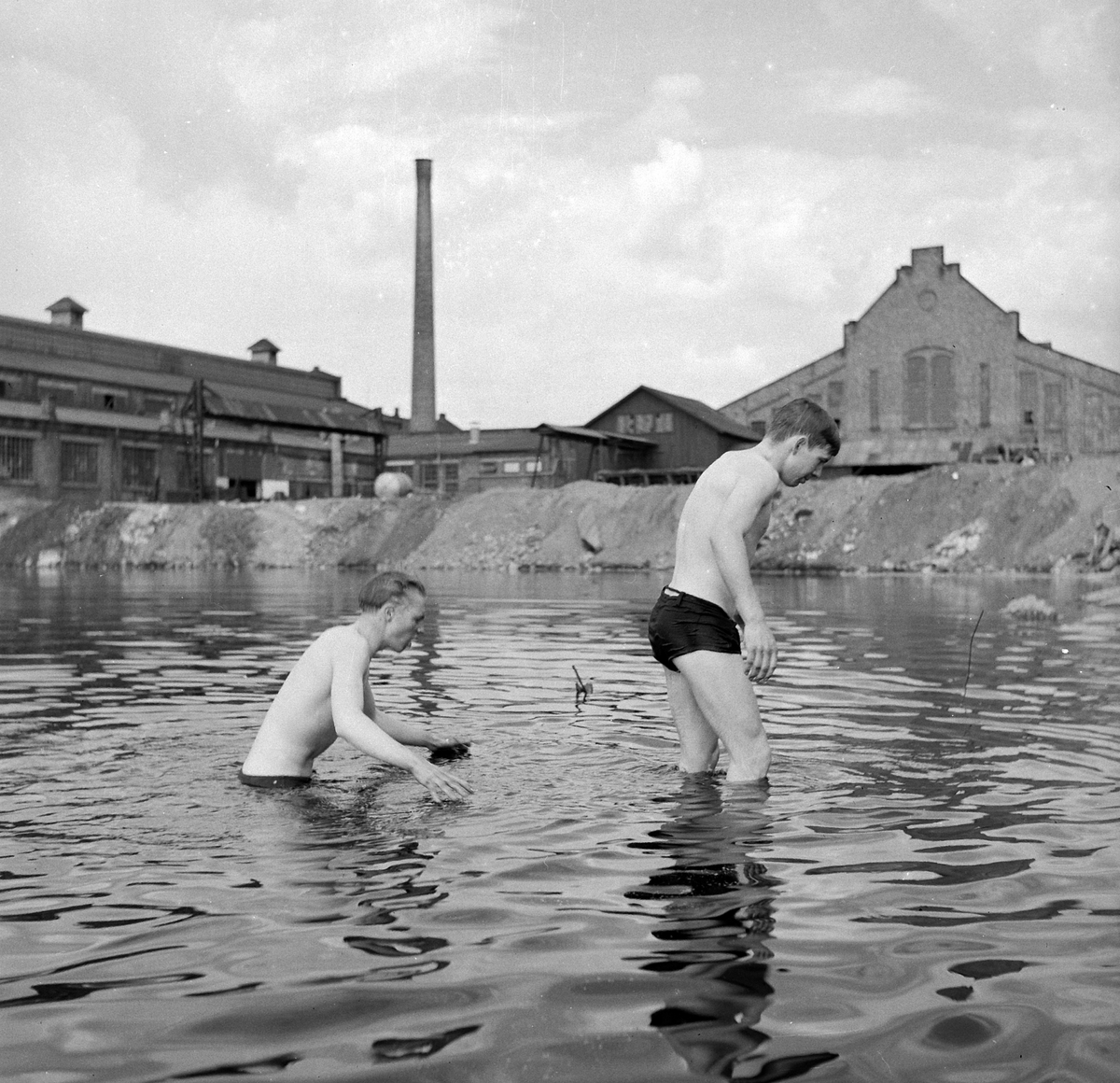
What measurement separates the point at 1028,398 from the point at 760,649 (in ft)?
191

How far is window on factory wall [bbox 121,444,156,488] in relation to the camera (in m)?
60.3

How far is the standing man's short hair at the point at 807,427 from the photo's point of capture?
6355 mm

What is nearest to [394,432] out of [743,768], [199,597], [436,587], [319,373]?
[319,373]

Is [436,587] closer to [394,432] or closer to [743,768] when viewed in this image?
[743,768]

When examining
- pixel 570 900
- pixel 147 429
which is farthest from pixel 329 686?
pixel 147 429

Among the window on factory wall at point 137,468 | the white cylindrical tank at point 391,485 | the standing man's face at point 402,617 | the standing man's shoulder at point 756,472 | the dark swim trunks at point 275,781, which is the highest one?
the window on factory wall at point 137,468

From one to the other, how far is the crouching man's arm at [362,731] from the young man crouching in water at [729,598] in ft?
3.87

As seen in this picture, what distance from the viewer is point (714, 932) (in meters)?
4.02

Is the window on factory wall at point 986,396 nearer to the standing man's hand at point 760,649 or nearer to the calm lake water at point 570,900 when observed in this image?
the calm lake water at point 570,900

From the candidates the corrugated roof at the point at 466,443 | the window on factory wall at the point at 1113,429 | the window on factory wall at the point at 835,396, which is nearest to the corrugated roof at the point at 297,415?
the corrugated roof at the point at 466,443

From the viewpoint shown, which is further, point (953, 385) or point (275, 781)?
point (953, 385)

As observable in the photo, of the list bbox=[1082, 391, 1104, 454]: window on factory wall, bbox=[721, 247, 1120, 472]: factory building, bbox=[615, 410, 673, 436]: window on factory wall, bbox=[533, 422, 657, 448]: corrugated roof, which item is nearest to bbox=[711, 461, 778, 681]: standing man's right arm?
bbox=[533, 422, 657, 448]: corrugated roof

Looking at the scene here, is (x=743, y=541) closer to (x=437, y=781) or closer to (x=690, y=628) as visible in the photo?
(x=690, y=628)

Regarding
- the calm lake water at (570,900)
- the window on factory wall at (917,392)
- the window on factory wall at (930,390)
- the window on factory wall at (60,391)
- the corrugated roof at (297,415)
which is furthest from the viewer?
the window on factory wall at (917,392)
